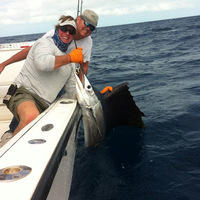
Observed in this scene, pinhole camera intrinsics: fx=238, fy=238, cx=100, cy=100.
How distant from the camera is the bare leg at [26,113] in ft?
7.30

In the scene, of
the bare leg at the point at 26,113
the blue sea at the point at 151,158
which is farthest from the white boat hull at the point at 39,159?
the blue sea at the point at 151,158

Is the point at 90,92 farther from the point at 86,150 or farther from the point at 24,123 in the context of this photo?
the point at 86,150

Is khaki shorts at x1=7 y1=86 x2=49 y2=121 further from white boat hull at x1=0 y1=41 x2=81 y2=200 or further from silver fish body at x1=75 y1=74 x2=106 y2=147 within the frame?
silver fish body at x1=75 y1=74 x2=106 y2=147

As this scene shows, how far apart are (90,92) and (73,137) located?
54 cm

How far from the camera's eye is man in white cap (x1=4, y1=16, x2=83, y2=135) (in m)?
2.25

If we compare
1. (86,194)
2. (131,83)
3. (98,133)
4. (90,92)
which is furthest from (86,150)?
(131,83)

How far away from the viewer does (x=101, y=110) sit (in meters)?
2.51

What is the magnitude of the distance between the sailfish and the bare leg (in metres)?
0.46

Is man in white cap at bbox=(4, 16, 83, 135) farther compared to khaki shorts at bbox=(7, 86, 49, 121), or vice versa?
khaki shorts at bbox=(7, 86, 49, 121)

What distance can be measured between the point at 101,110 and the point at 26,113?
76 cm

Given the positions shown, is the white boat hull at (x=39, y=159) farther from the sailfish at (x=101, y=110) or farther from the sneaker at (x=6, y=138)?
the sneaker at (x=6, y=138)

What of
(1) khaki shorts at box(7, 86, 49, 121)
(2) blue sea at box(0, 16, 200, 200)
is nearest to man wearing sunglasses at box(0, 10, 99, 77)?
(1) khaki shorts at box(7, 86, 49, 121)

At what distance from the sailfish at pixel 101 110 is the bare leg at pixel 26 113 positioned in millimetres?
459

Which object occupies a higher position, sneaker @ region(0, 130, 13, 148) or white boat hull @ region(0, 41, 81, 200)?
white boat hull @ region(0, 41, 81, 200)
